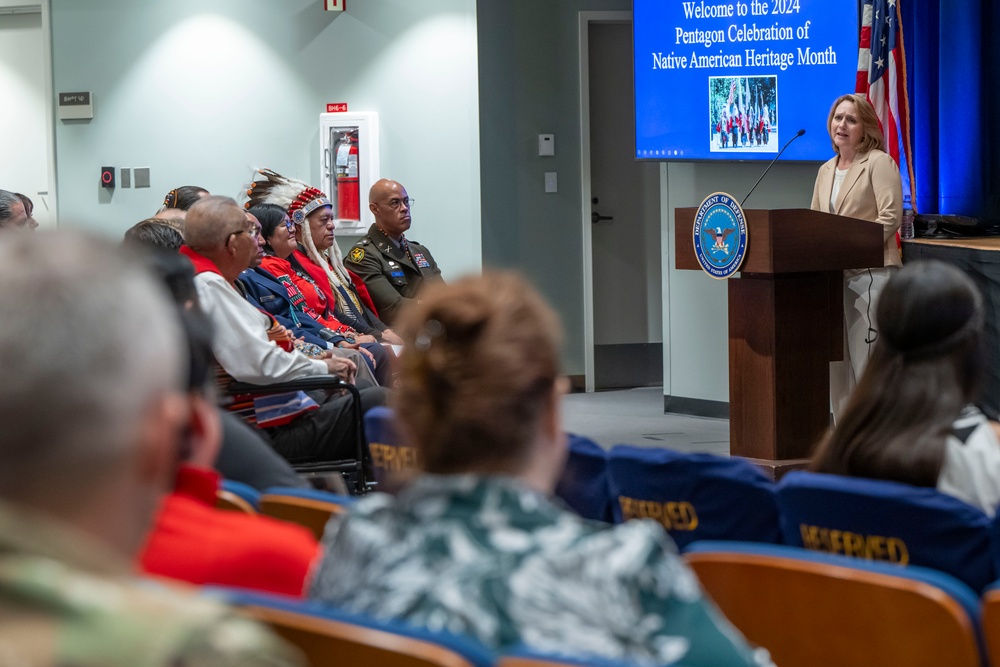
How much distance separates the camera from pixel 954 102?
21.9ft

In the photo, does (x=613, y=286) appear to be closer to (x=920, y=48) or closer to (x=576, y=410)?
(x=576, y=410)

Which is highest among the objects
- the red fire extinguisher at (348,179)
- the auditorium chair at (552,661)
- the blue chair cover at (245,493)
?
the red fire extinguisher at (348,179)

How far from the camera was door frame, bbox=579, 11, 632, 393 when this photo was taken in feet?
26.8

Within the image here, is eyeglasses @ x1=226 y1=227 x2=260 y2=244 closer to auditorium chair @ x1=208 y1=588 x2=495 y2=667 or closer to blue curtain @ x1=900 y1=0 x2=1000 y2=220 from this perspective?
auditorium chair @ x1=208 y1=588 x2=495 y2=667

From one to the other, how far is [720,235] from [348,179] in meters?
3.42

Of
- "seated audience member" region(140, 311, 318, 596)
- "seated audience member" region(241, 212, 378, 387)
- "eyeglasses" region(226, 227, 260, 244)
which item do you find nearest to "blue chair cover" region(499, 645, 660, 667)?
"seated audience member" region(140, 311, 318, 596)

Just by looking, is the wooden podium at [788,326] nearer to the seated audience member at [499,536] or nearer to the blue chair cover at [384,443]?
the blue chair cover at [384,443]

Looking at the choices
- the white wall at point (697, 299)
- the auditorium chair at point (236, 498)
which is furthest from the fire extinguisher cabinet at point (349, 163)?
the auditorium chair at point (236, 498)

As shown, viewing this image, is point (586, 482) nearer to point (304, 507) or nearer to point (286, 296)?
point (304, 507)

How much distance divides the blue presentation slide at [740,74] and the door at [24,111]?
4.13 meters

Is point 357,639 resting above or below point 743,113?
below

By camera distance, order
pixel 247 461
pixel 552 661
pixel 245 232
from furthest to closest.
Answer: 1. pixel 245 232
2. pixel 247 461
3. pixel 552 661

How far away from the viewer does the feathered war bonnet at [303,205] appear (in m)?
6.10

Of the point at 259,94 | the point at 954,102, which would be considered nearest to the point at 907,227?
the point at 954,102
